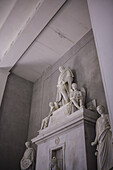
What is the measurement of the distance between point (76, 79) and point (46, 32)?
7.71ft

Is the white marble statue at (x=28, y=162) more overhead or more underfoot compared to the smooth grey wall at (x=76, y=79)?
more underfoot

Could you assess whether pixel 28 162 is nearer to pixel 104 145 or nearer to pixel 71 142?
pixel 71 142

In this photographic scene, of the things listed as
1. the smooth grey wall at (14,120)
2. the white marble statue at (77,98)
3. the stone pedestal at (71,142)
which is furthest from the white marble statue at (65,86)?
the smooth grey wall at (14,120)

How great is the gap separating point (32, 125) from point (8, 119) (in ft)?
3.46

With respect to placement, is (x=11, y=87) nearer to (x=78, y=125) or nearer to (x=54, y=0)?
(x=54, y=0)

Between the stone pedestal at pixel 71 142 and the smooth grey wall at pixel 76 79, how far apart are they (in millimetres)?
894

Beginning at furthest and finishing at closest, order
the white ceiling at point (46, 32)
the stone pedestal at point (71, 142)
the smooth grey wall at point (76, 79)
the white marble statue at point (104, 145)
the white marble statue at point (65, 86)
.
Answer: the white ceiling at point (46, 32), the white marble statue at point (65, 86), the smooth grey wall at point (76, 79), the stone pedestal at point (71, 142), the white marble statue at point (104, 145)

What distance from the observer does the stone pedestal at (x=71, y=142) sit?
13.6 feet

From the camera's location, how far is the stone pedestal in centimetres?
414

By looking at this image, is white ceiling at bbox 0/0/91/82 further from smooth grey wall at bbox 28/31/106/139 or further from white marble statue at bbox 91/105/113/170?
white marble statue at bbox 91/105/113/170

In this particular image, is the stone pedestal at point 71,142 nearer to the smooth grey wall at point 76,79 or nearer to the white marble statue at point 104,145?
the white marble statue at point 104,145

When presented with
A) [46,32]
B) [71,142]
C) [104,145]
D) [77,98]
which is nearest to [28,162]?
[71,142]

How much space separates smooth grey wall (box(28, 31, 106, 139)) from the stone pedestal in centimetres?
89

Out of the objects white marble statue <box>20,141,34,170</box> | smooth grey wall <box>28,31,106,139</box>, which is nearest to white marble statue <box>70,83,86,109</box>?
smooth grey wall <box>28,31,106,139</box>
